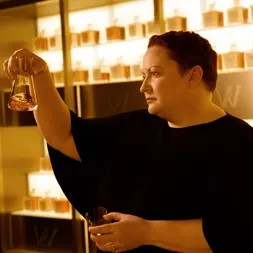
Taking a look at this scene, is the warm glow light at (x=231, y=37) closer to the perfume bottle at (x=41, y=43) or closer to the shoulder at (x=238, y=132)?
the perfume bottle at (x=41, y=43)

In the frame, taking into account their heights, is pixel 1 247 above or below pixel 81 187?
below

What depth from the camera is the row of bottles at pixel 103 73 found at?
2.82m

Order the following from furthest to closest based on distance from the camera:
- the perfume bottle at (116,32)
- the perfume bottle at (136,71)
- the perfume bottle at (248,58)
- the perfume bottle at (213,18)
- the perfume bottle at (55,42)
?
the perfume bottle at (55,42) < the perfume bottle at (116,32) < the perfume bottle at (136,71) < the perfume bottle at (213,18) < the perfume bottle at (248,58)

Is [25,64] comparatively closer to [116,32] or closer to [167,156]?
[167,156]

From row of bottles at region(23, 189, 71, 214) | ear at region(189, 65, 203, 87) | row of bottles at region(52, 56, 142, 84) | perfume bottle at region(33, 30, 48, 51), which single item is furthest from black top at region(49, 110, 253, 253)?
perfume bottle at region(33, 30, 48, 51)

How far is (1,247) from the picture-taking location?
323 centimetres

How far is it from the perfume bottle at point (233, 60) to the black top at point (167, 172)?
1.28 meters

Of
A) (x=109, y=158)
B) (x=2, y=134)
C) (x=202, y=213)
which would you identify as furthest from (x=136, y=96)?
(x=202, y=213)

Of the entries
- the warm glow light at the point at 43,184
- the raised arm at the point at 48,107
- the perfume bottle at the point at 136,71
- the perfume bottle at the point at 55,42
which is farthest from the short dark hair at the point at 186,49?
the warm glow light at the point at 43,184

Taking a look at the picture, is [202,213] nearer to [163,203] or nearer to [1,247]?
[163,203]

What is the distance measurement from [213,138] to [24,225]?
2345 mm

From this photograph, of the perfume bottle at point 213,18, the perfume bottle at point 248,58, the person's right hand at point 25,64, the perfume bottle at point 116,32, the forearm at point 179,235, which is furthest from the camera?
the perfume bottle at point 116,32

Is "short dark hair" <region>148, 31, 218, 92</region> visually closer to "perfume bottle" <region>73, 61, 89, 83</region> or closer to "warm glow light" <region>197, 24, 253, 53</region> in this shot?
"warm glow light" <region>197, 24, 253, 53</region>

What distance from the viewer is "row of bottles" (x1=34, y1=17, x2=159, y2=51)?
2797 mm
